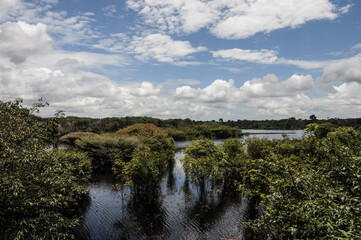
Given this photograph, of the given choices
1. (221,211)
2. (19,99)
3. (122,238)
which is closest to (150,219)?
(122,238)

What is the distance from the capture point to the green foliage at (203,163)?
19812 mm

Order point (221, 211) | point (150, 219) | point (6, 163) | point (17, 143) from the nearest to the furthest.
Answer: point (6, 163), point (17, 143), point (150, 219), point (221, 211)

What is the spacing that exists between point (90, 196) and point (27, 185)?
13010 mm

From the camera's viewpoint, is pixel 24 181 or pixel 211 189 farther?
pixel 211 189

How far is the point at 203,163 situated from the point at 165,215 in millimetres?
5401

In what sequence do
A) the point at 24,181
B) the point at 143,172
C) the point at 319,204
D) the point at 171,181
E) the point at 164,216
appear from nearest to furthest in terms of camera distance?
the point at 319,204 → the point at 24,181 → the point at 164,216 → the point at 143,172 → the point at 171,181

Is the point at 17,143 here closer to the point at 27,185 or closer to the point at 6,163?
the point at 6,163

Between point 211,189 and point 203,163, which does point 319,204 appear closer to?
point 203,163

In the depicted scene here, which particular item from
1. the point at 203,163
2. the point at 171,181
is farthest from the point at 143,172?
the point at 171,181

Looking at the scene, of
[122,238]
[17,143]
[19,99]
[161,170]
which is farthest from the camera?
[161,170]

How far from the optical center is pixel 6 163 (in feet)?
29.1

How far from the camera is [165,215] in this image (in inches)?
676

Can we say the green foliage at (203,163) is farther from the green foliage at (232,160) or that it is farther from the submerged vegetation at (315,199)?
the submerged vegetation at (315,199)

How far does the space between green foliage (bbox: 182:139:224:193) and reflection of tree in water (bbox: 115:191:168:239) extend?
388cm
